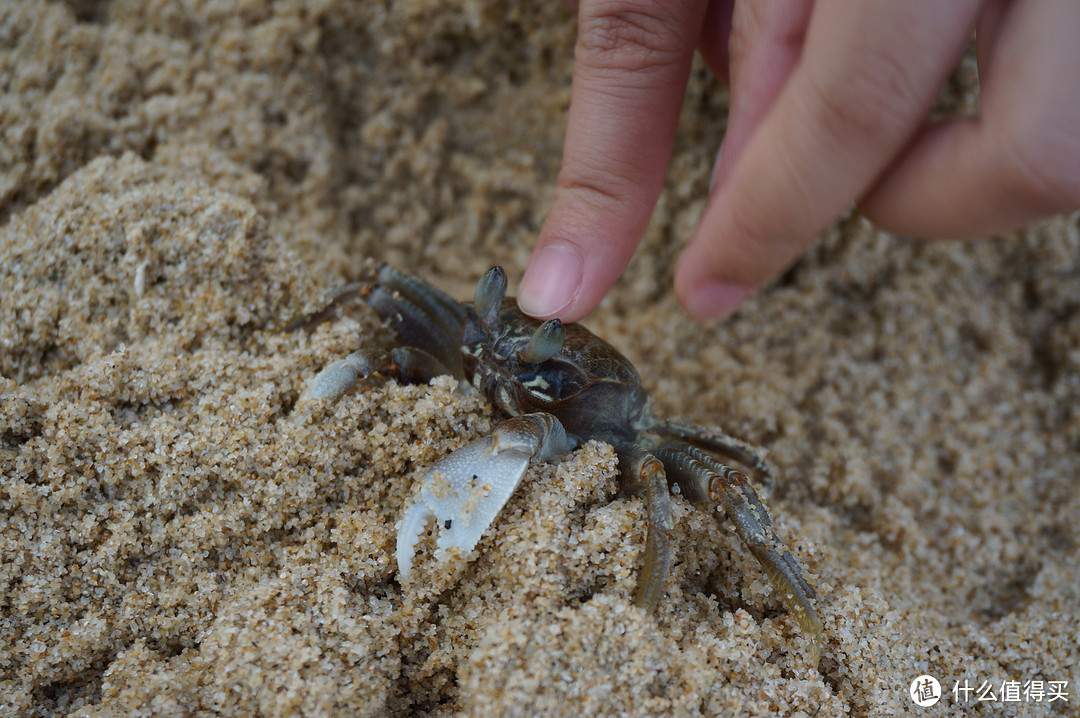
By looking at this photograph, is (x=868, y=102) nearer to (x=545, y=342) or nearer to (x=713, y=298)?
(x=713, y=298)

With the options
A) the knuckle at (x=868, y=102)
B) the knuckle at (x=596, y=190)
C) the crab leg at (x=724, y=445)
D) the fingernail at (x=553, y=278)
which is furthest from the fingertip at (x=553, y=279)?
the knuckle at (x=868, y=102)

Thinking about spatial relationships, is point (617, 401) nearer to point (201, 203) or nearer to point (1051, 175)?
point (1051, 175)

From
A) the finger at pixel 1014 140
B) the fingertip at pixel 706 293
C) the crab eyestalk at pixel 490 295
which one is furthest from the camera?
the crab eyestalk at pixel 490 295

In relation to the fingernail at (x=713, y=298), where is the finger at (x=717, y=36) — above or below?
above

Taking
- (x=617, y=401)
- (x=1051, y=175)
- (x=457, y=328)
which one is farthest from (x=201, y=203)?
(x=1051, y=175)

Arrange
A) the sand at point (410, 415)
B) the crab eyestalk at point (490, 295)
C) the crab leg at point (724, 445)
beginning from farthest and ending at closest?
1. the crab leg at point (724, 445)
2. the crab eyestalk at point (490, 295)
3. the sand at point (410, 415)

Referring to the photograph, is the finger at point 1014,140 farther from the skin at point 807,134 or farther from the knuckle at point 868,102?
the knuckle at point 868,102

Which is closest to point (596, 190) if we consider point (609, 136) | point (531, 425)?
point (609, 136)

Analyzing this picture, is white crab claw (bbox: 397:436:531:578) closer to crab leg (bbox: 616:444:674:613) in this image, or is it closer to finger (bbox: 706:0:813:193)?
crab leg (bbox: 616:444:674:613)
